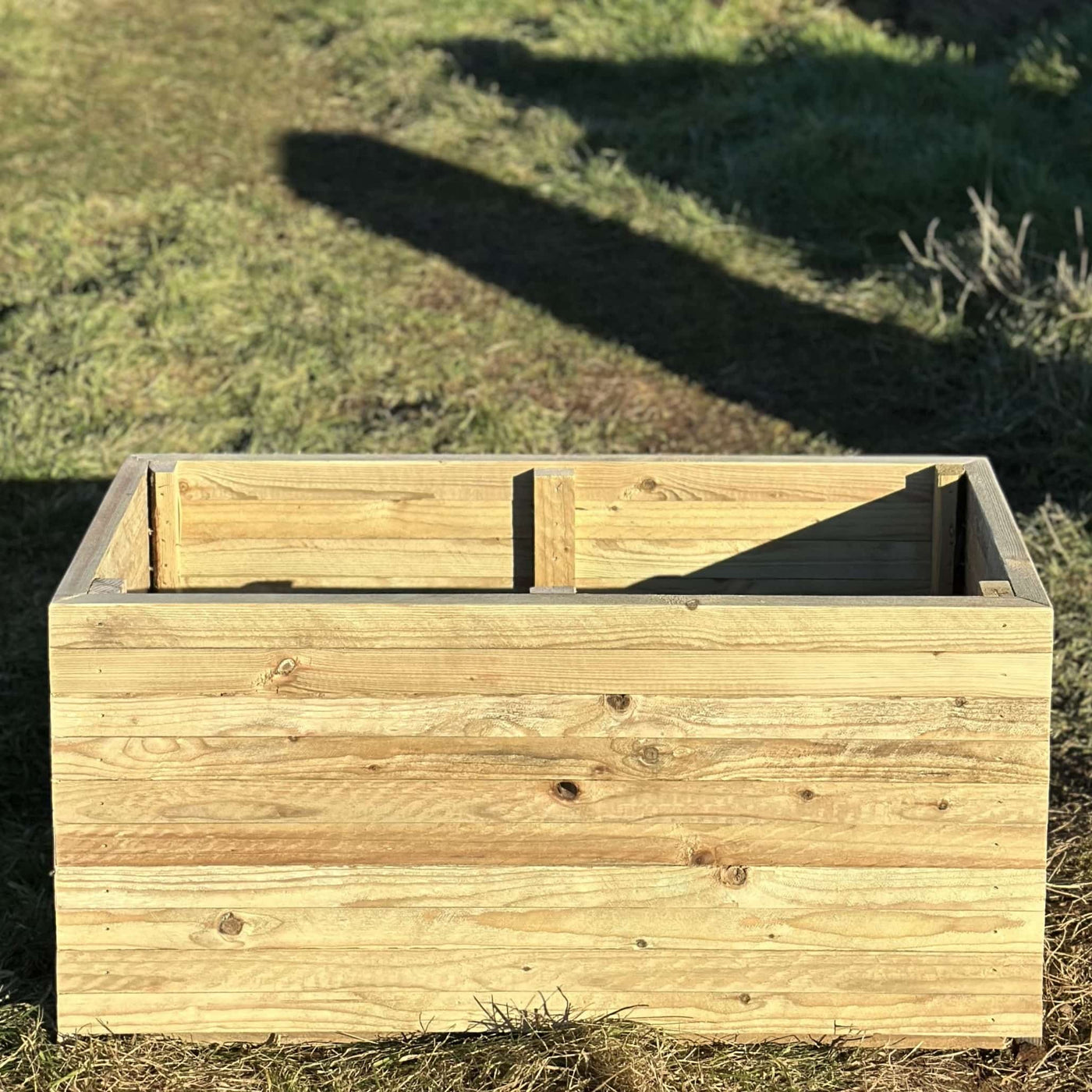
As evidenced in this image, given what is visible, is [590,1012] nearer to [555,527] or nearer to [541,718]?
[541,718]

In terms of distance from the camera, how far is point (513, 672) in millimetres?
2725

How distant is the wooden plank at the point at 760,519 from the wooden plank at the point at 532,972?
3.53ft

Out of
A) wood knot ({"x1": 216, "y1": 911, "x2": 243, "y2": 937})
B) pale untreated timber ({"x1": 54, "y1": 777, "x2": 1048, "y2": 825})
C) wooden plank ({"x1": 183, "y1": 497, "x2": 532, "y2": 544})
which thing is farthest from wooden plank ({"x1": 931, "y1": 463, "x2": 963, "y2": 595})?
wood knot ({"x1": 216, "y1": 911, "x2": 243, "y2": 937})

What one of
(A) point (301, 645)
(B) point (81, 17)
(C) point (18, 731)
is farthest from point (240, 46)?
(A) point (301, 645)

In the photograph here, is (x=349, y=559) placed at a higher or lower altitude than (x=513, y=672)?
higher

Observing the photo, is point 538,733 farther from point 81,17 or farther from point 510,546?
point 81,17

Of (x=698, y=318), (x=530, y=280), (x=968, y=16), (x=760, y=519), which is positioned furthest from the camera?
(x=968, y=16)

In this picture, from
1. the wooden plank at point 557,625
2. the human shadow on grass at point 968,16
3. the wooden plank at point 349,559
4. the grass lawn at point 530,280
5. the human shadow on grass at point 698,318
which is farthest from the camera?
the human shadow on grass at point 968,16

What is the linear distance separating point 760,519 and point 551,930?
1173mm

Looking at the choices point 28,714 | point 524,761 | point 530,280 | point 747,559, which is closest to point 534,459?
point 747,559

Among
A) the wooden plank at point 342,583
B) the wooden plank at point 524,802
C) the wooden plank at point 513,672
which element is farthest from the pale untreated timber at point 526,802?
the wooden plank at point 342,583

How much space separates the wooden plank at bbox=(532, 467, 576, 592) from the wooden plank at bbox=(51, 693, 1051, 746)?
75 cm

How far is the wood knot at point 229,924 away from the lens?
282 cm

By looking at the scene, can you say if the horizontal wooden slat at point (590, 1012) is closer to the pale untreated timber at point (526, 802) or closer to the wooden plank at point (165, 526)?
the pale untreated timber at point (526, 802)
